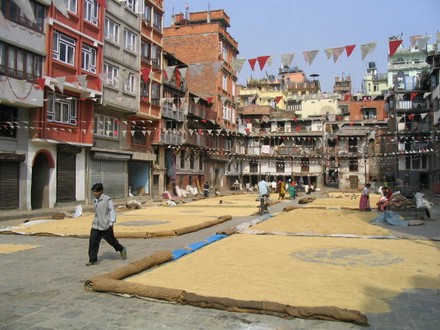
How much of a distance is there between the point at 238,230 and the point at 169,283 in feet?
26.5

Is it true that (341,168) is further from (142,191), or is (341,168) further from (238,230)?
(238,230)

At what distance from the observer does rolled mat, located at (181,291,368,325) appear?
5.97 m

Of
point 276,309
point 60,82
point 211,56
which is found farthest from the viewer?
point 211,56

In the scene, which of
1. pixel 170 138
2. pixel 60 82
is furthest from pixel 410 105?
pixel 60 82

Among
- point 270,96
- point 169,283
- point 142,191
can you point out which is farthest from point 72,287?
point 270,96

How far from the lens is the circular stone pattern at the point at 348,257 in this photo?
998 centimetres

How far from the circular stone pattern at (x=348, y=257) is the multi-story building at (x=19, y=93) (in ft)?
62.9

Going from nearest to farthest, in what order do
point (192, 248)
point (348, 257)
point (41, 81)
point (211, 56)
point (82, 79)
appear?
point (348, 257) < point (192, 248) < point (41, 81) < point (82, 79) < point (211, 56)

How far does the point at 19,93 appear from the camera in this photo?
81.4 feet

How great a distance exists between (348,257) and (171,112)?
36.8 meters

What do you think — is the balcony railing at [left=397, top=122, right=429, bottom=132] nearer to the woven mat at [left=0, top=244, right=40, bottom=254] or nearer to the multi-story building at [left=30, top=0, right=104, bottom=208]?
the multi-story building at [left=30, top=0, right=104, bottom=208]

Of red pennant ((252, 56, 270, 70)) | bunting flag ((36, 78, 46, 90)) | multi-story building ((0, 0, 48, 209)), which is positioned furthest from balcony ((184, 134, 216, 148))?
red pennant ((252, 56, 270, 70))

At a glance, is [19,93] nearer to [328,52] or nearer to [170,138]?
[328,52]

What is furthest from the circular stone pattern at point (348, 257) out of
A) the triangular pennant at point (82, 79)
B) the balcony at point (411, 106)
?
the balcony at point (411, 106)
